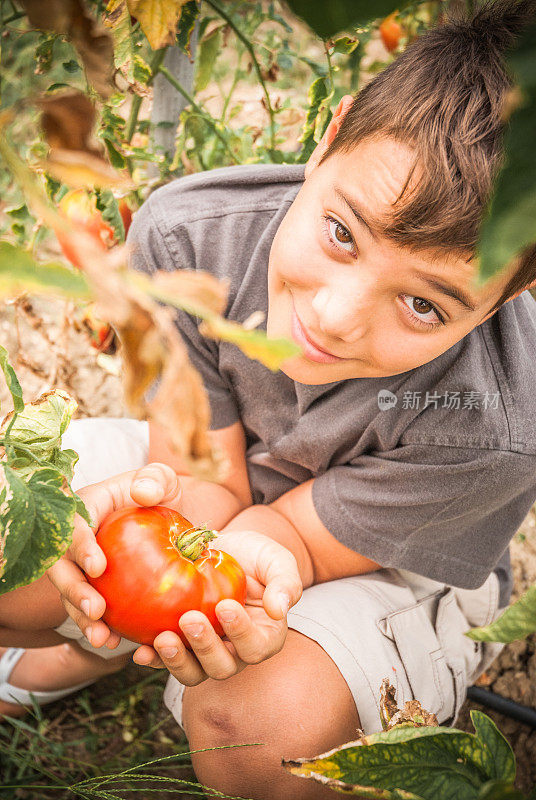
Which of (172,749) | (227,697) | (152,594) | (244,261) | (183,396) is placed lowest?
(172,749)

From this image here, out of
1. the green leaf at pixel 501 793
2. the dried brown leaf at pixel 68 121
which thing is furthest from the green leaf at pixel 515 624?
the dried brown leaf at pixel 68 121

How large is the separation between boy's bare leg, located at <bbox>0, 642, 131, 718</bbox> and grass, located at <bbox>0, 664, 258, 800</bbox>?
0.04 metres

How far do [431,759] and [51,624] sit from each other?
0.69 meters

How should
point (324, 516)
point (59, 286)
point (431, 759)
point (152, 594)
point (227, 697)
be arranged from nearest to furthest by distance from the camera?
point (59, 286)
point (431, 759)
point (152, 594)
point (227, 697)
point (324, 516)

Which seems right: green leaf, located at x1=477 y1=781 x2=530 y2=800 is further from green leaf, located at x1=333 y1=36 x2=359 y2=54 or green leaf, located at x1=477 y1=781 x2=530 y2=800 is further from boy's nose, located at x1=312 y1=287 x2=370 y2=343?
green leaf, located at x1=333 y1=36 x2=359 y2=54

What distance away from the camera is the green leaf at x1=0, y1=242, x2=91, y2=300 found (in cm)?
22

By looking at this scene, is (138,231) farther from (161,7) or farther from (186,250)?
(161,7)

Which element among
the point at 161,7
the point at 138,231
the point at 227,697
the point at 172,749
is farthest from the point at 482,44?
the point at 172,749

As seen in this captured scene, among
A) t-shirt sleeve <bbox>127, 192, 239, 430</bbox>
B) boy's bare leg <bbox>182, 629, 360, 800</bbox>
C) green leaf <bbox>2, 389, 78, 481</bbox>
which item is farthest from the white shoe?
green leaf <bbox>2, 389, 78, 481</bbox>

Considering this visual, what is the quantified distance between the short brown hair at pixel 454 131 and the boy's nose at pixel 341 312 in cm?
8

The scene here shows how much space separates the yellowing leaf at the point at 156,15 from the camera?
0.59 meters

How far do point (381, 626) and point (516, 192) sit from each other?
90cm

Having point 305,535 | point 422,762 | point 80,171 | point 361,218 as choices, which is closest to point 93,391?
point 305,535

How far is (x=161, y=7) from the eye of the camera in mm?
589
